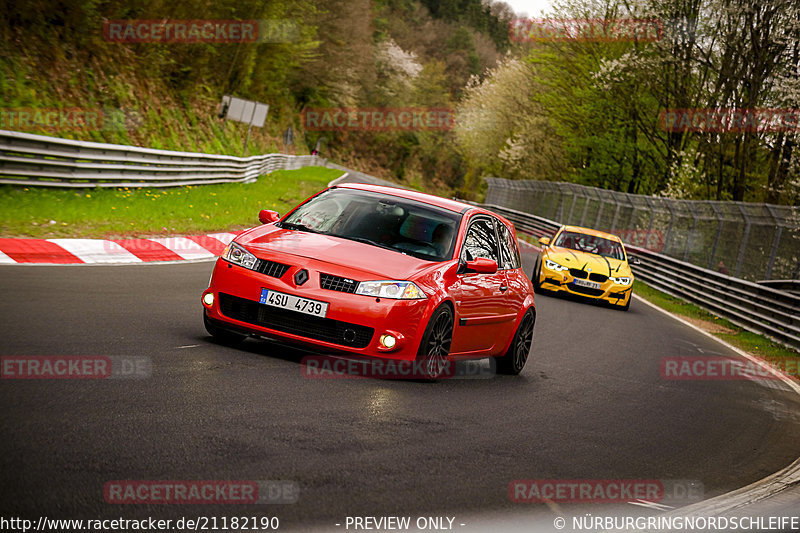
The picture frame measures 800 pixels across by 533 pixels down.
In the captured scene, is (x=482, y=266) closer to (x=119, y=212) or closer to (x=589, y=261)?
(x=119, y=212)

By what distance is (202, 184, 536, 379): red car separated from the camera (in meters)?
7.42

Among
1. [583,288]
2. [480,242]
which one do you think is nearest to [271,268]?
[480,242]

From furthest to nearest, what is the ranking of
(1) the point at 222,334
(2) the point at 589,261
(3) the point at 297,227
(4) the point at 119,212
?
(2) the point at 589,261 → (4) the point at 119,212 → (3) the point at 297,227 → (1) the point at 222,334

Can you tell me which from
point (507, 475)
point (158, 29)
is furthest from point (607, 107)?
point (507, 475)

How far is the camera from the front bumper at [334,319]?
739cm

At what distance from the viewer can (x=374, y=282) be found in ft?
24.5

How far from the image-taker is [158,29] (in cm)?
3238

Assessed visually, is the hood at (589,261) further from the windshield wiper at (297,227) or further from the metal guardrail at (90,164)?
the windshield wiper at (297,227)

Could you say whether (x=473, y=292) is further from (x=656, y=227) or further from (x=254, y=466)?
(x=656, y=227)

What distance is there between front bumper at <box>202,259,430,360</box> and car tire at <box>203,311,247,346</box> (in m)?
0.46

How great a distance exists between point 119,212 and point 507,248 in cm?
1024

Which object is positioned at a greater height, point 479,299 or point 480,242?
point 480,242

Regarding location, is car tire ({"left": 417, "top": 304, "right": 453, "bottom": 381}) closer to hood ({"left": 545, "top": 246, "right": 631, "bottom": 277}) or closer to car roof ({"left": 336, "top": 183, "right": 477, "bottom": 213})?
car roof ({"left": 336, "top": 183, "right": 477, "bottom": 213})

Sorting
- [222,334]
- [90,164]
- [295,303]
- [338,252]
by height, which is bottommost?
[222,334]
